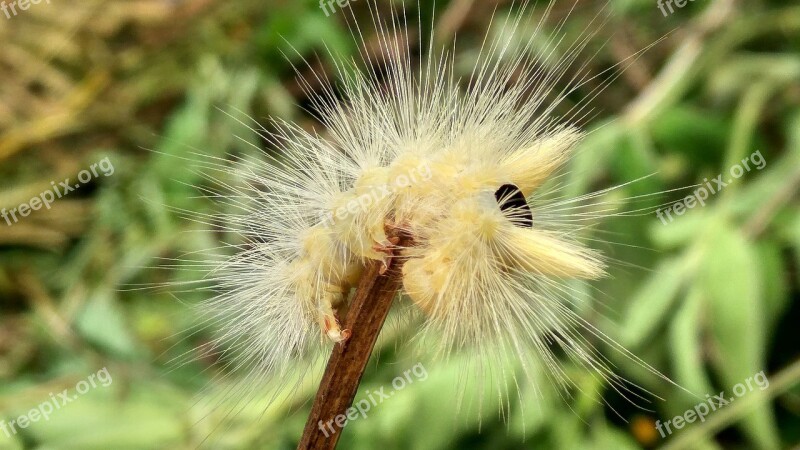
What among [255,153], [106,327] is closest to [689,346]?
[255,153]

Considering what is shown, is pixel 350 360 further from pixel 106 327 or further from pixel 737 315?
pixel 106 327

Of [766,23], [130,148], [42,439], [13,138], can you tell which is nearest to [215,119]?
[130,148]

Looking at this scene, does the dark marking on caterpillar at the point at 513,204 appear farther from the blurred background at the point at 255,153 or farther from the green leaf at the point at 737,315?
the green leaf at the point at 737,315

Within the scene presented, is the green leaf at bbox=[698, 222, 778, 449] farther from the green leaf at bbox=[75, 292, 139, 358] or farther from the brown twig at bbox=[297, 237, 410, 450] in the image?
the green leaf at bbox=[75, 292, 139, 358]

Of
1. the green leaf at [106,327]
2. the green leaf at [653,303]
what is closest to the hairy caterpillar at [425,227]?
the green leaf at [653,303]

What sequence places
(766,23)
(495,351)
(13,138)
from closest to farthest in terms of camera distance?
1. (495,351)
2. (766,23)
3. (13,138)

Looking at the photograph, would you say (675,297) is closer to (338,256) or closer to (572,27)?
(338,256)

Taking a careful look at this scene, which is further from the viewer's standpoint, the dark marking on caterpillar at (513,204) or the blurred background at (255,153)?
the blurred background at (255,153)
